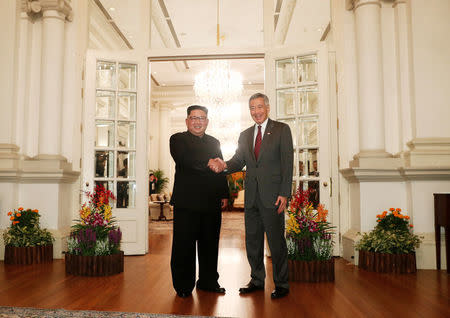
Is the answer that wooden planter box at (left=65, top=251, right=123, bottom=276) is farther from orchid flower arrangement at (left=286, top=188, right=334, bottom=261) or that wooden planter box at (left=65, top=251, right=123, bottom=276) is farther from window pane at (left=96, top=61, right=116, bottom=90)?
window pane at (left=96, top=61, right=116, bottom=90)

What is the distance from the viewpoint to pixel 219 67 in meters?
9.20

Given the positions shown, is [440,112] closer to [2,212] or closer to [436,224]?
[436,224]

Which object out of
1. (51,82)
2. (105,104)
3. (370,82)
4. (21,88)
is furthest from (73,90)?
(370,82)

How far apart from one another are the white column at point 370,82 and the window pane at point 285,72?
883mm

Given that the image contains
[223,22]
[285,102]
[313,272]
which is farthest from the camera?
[223,22]

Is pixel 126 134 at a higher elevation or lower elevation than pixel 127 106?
lower

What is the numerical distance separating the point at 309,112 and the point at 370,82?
83cm

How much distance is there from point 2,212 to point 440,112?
548cm

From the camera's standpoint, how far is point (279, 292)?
9.43 feet

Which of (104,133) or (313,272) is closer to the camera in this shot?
(313,272)

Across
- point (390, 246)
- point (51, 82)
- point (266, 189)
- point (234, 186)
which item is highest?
point (51, 82)

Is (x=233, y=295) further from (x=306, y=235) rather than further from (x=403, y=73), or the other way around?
(x=403, y=73)

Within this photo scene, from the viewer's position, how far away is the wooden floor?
255 cm

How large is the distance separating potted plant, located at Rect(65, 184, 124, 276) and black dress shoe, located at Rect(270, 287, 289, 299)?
1.74 m
